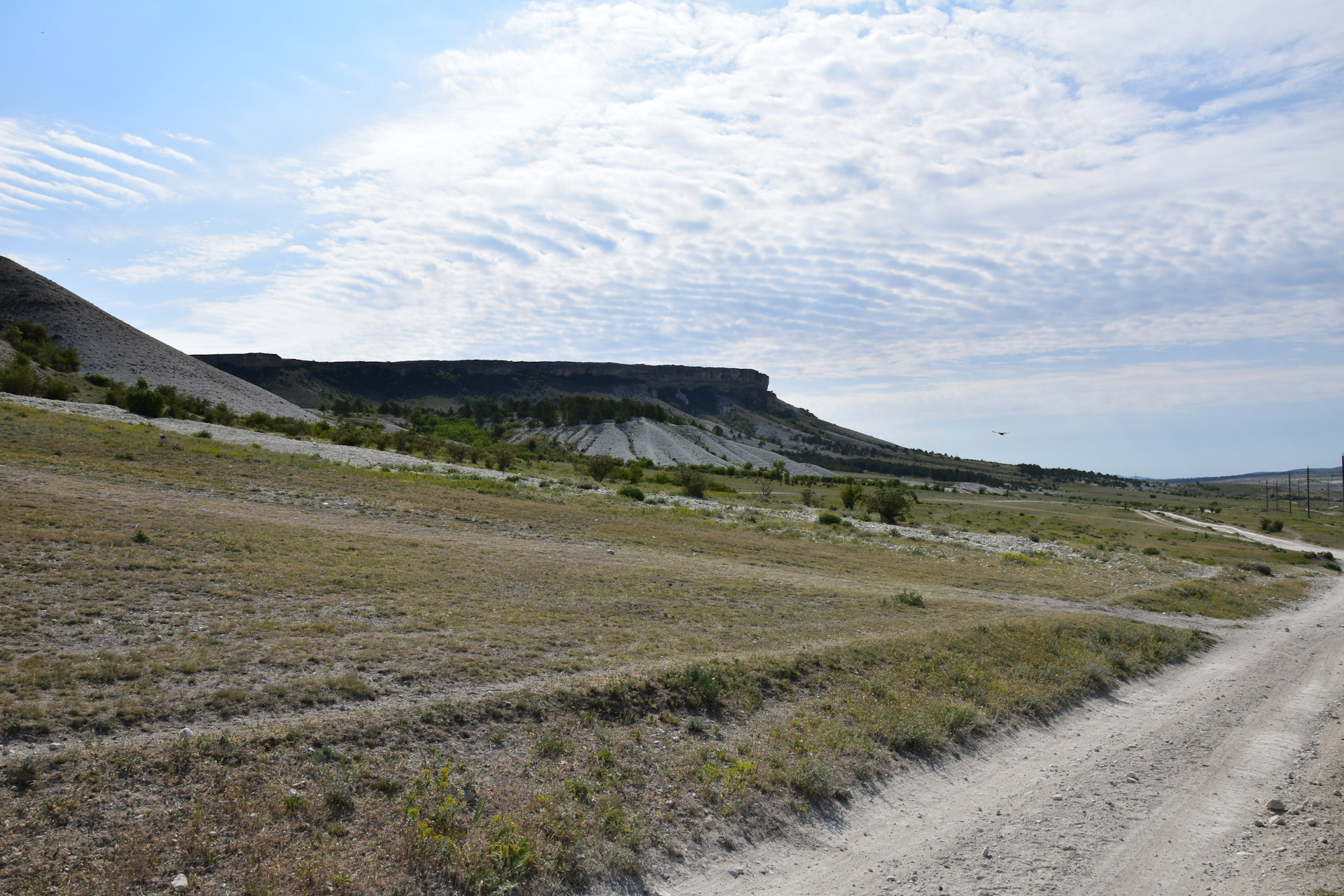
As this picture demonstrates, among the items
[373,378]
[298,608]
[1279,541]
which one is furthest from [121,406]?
[373,378]

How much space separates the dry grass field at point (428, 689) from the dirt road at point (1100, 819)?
41 centimetres

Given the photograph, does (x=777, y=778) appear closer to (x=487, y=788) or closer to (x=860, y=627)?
(x=487, y=788)

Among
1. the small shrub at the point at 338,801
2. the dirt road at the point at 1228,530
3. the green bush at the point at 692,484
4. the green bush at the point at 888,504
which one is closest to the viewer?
the small shrub at the point at 338,801

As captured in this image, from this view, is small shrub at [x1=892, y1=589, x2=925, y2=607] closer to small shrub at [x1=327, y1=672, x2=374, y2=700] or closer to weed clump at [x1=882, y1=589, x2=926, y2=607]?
weed clump at [x1=882, y1=589, x2=926, y2=607]

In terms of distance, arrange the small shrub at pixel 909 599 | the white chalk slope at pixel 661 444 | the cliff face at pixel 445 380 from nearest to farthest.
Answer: the small shrub at pixel 909 599 → the white chalk slope at pixel 661 444 → the cliff face at pixel 445 380

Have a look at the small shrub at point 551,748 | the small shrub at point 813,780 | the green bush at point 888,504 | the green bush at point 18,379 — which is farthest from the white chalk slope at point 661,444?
the small shrub at point 551,748

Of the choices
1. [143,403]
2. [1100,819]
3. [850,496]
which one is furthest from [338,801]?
[850,496]

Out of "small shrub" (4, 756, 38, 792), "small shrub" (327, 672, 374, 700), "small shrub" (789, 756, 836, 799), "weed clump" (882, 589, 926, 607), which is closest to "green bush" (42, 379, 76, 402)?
"small shrub" (327, 672, 374, 700)

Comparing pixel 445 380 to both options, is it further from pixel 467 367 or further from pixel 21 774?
pixel 21 774

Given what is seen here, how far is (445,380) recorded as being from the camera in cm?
18250

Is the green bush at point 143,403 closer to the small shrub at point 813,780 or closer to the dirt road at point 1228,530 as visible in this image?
the small shrub at point 813,780

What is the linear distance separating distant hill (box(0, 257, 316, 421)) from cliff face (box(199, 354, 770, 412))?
3211 inches

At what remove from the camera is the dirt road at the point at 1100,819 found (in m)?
6.29

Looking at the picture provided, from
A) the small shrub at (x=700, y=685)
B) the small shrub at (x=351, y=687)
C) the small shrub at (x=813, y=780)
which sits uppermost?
the small shrub at (x=351, y=687)
